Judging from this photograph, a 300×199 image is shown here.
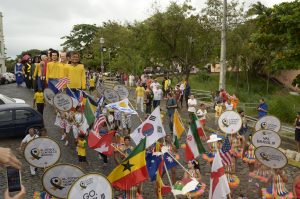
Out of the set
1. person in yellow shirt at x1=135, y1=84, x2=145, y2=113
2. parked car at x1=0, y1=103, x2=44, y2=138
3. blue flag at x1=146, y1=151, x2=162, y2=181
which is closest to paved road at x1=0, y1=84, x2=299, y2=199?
parked car at x1=0, y1=103, x2=44, y2=138

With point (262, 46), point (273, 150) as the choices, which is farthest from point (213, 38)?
point (273, 150)

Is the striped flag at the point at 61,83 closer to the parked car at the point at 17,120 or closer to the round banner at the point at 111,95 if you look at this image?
the parked car at the point at 17,120

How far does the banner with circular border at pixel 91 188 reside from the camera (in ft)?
22.5

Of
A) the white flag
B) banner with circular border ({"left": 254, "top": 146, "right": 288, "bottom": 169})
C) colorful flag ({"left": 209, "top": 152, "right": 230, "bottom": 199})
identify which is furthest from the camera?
the white flag

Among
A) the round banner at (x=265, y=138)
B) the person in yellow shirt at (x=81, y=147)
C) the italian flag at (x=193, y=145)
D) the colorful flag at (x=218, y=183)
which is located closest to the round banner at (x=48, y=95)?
the person in yellow shirt at (x=81, y=147)

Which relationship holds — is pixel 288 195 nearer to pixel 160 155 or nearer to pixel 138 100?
pixel 160 155

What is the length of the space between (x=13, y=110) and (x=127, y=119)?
4.45m

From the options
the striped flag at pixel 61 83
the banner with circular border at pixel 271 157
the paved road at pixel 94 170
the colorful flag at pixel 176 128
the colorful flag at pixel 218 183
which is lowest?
the paved road at pixel 94 170

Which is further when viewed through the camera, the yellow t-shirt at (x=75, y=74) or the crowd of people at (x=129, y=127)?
the yellow t-shirt at (x=75, y=74)

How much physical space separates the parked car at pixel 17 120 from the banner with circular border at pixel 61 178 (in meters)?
7.42

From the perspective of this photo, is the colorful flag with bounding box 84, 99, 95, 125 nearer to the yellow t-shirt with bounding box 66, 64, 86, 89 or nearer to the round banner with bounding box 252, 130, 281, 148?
the yellow t-shirt with bounding box 66, 64, 86, 89

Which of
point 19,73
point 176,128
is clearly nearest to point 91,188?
point 176,128

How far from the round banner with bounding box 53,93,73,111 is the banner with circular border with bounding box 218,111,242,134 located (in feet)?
18.2

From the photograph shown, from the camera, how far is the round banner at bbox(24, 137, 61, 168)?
975cm
